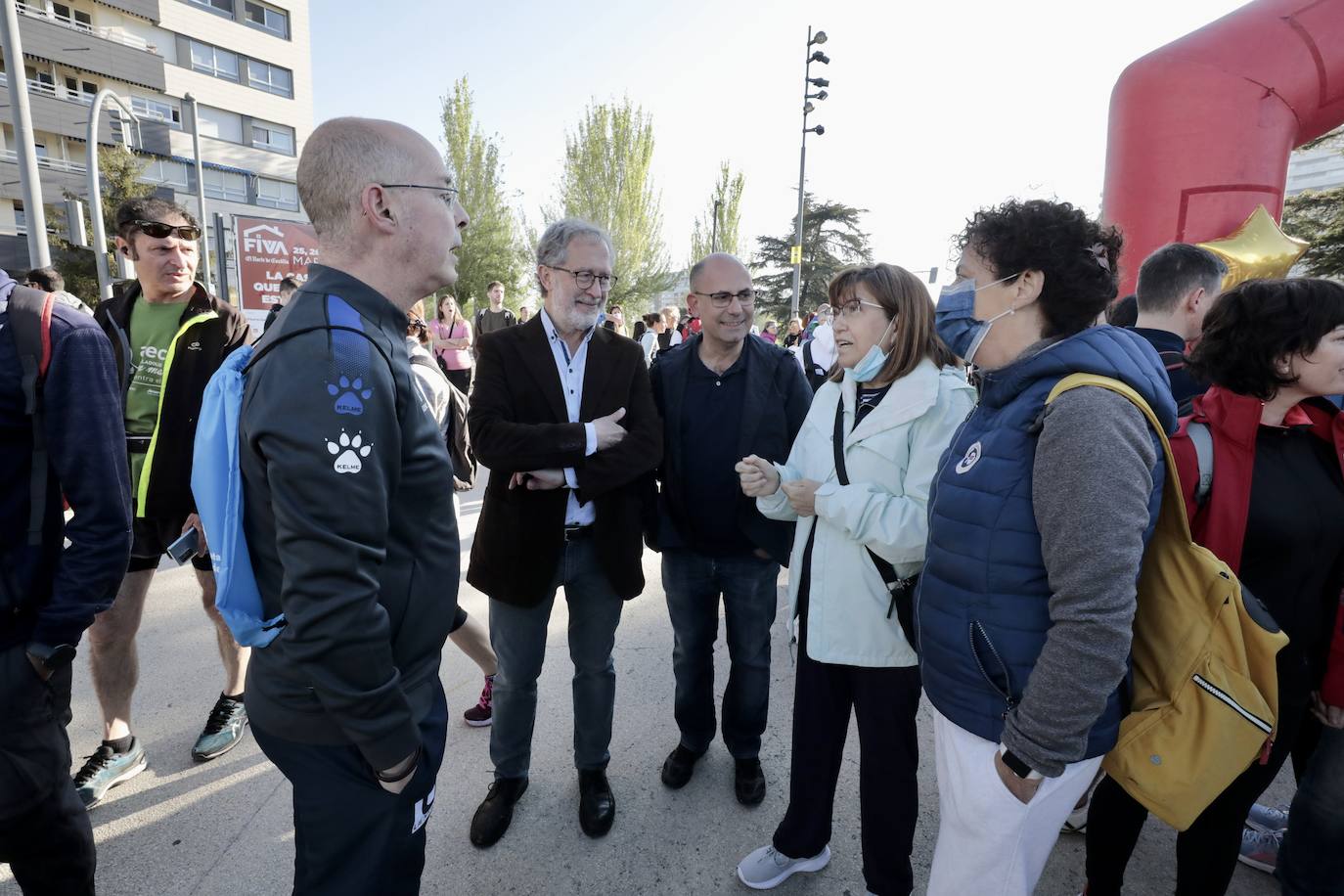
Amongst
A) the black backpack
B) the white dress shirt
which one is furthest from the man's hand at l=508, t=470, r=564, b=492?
the black backpack

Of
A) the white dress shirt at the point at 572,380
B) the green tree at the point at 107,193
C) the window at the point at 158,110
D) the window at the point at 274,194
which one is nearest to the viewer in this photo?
the white dress shirt at the point at 572,380

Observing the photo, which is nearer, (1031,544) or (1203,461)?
(1031,544)

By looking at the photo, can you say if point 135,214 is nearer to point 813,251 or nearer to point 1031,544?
point 1031,544

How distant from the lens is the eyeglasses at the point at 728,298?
2660mm

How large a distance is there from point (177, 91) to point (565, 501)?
127 ft

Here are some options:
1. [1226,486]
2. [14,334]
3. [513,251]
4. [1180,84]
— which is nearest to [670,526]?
[1226,486]

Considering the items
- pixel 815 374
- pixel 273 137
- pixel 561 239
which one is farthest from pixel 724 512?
pixel 273 137

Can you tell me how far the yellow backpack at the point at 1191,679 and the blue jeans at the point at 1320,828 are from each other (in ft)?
2.63

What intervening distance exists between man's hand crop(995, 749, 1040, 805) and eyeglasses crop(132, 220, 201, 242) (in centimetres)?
345

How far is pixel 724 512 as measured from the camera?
8.63 feet

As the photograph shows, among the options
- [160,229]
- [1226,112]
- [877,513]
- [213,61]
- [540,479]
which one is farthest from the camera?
[213,61]

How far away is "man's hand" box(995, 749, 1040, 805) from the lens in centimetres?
140

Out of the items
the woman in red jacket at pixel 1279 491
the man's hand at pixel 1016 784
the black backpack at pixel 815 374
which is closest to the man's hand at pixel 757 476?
the man's hand at pixel 1016 784

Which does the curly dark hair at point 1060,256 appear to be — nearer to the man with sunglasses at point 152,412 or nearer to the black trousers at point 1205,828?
the black trousers at point 1205,828
